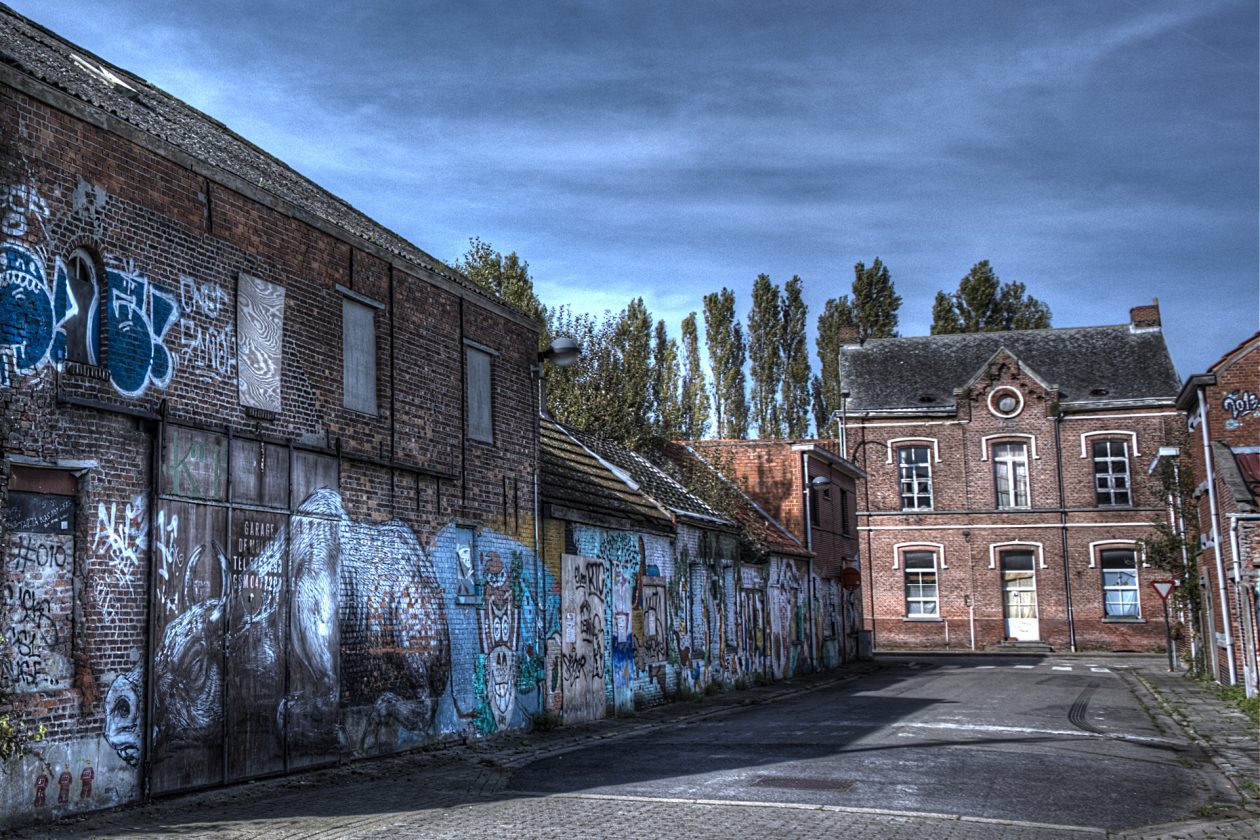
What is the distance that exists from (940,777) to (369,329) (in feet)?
26.4

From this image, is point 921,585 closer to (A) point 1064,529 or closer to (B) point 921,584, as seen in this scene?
(B) point 921,584

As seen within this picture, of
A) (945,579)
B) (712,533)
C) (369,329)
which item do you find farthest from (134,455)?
(945,579)

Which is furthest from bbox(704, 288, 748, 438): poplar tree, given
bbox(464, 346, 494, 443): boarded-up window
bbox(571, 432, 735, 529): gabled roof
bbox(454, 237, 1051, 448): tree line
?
bbox(464, 346, 494, 443): boarded-up window

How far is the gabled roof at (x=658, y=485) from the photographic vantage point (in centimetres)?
2298

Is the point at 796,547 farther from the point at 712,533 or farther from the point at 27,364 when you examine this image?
the point at 27,364

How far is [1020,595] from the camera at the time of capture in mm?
43125

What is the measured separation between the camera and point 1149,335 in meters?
45.4

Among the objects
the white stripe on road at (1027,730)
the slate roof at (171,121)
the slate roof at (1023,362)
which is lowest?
the white stripe on road at (1027,730)

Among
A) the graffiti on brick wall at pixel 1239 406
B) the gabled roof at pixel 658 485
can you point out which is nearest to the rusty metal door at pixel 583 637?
the gabled roof at pixel 658 485

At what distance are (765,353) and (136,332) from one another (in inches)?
1868

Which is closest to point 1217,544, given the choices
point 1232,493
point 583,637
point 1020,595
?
point 1232,493

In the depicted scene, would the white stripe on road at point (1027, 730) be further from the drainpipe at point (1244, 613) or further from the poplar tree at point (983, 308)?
the poplar tree at point (983, 308)

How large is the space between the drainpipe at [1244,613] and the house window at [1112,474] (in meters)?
22.6

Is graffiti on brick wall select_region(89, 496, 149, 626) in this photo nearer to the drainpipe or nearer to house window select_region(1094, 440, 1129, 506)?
the drainpipe
